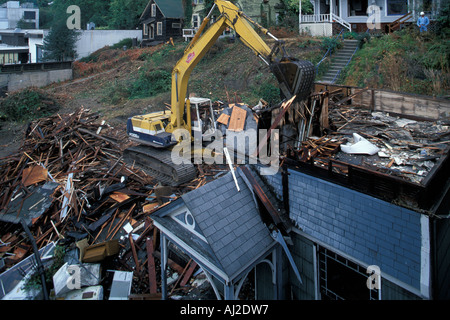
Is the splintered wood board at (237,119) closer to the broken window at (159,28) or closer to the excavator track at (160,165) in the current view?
the excavator track at (160,165)

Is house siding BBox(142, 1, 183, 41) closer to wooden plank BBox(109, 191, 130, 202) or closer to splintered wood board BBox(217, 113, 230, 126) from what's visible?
splintered wood board BBox(217, 113, 230, 126)

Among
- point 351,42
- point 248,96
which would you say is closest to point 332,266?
point 248,96

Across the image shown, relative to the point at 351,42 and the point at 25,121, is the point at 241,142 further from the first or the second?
the point at 25,121

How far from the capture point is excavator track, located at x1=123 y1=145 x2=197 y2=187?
1193 cm

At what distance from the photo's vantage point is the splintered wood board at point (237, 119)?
15.1 m

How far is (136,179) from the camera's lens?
1238cm

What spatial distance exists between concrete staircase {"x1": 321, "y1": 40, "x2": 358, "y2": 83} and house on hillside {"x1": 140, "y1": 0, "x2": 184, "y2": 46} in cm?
2318

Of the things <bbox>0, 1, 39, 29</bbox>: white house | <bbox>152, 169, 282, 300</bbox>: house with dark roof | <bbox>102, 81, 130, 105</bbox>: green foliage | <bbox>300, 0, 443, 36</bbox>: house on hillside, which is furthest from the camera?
<bbox>0, 1, 39, 29</bbox>: white house

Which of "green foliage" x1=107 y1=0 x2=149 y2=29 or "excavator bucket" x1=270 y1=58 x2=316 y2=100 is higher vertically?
"green foliage" x1=107 y1=0 x2=149 y2=29

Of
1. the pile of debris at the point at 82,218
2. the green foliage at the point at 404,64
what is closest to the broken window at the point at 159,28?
the green foliage at the point at 404,64

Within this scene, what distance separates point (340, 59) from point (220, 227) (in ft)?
64.3

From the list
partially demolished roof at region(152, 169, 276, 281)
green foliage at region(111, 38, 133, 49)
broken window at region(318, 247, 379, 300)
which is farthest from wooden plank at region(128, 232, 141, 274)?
green foliage at region(111, 38, 133, 49)

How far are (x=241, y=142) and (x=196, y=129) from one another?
249 cm
